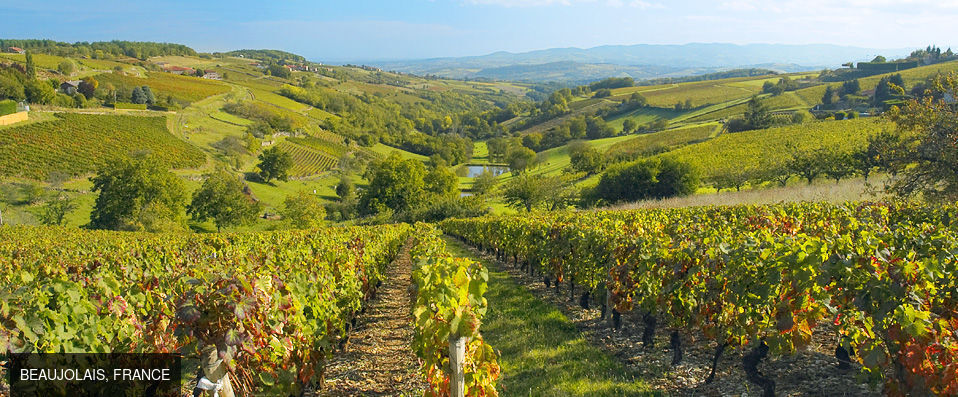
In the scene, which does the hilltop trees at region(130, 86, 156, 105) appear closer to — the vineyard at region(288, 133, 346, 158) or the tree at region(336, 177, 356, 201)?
the vineyard at region(288, 133, 346, 158)

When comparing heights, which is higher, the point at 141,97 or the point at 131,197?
the point at 141,97

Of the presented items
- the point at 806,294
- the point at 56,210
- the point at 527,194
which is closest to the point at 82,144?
the point at 56,210

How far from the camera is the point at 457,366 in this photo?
4316 mm

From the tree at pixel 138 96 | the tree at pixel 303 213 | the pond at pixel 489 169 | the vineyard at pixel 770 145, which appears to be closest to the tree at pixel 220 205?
the tree at pixel 303 213

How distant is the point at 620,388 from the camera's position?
5727 millimetres

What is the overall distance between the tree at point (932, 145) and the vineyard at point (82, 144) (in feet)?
219

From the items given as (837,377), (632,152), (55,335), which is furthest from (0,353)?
(632,152)

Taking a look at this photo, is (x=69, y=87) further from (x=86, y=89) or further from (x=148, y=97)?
(x=148, y=97)

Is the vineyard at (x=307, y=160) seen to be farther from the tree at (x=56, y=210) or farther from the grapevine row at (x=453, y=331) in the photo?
the grapevine row at (x=453, y=331)

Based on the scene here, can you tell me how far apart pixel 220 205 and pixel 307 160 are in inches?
1583

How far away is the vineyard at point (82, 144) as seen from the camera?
173 ft

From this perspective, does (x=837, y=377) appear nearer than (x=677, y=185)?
Yes

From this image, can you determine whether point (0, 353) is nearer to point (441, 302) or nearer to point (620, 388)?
point (441, 302)

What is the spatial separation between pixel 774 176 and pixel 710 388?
3646 centimetres
